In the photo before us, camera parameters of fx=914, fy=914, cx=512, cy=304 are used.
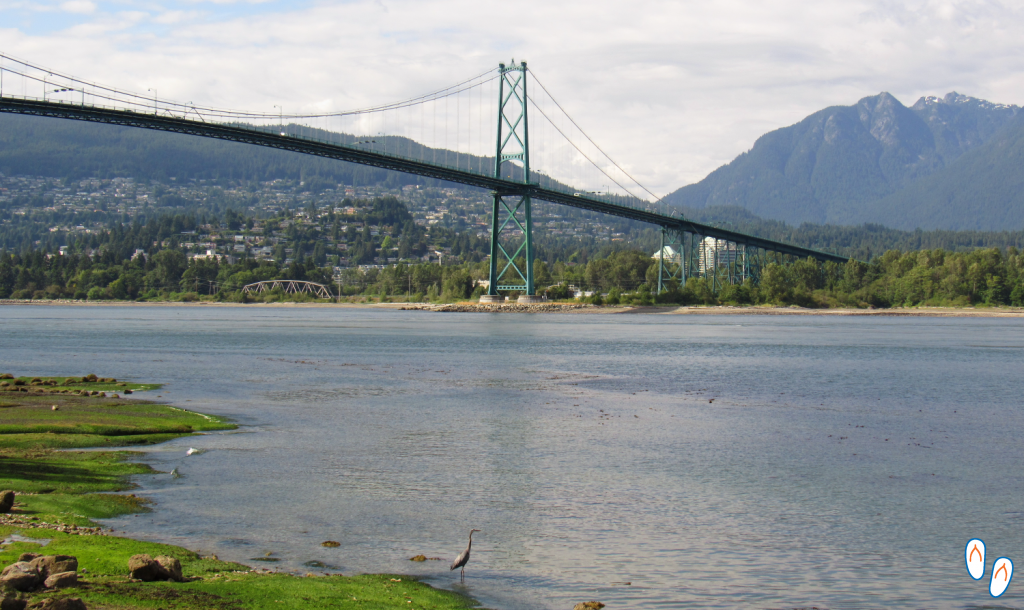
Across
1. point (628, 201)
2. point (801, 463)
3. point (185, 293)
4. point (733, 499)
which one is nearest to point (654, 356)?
point (801, 463)

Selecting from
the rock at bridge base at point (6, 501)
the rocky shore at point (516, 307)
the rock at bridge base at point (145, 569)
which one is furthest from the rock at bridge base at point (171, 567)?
the rocky shore at point (516, 307)

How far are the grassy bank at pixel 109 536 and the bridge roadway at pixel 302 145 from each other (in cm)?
4038

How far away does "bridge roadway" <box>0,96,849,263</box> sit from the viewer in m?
54.0

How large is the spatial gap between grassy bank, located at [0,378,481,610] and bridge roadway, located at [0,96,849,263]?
40.4 metres

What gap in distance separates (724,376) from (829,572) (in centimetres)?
2413

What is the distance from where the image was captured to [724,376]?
34000 millimetres

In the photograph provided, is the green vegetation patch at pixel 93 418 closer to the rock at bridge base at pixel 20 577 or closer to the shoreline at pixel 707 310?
the rock at bridge base at pixel 20 577

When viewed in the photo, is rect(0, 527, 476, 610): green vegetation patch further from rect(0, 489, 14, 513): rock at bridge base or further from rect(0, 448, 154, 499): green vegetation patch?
rect(0, 448, 154, 499): green vegetation patch

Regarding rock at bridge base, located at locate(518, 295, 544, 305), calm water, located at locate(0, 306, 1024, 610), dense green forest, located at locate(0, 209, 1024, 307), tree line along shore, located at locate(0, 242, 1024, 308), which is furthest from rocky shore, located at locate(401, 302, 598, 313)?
calm water, located at locate(0, 306, 1024, 610)

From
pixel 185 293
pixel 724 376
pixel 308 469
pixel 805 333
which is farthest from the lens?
pixel 185 293

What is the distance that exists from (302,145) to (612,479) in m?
56.9

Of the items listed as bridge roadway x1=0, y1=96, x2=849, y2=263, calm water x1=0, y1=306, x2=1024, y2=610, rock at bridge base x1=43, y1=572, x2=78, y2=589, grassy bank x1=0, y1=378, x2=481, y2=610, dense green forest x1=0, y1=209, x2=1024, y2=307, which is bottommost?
calm water x1=0, y1=306, x2=1024, y2=610

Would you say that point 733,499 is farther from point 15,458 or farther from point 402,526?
point 15,458

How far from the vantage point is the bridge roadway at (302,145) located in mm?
54000
